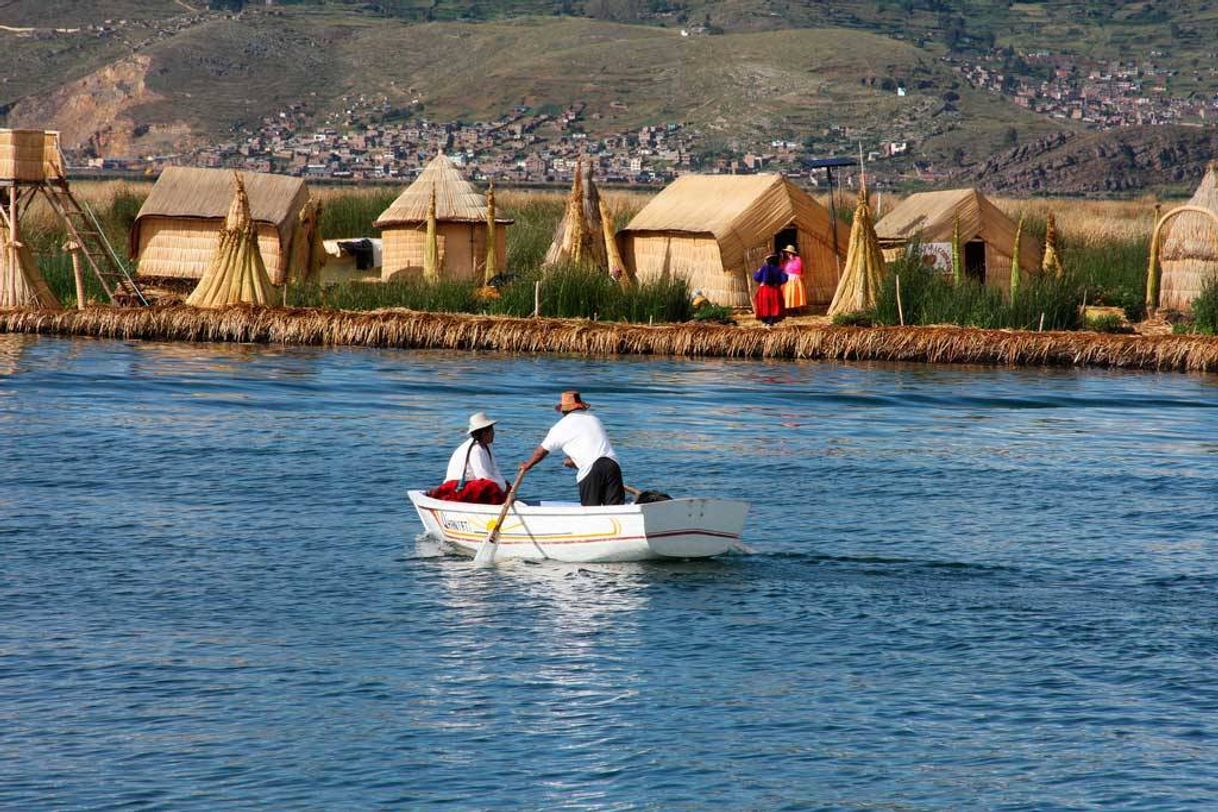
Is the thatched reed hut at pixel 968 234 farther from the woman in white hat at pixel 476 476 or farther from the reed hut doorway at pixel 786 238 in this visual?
the woman in white hat at pixel 476 476

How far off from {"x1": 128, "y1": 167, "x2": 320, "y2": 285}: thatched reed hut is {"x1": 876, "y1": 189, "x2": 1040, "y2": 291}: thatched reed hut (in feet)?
43.0

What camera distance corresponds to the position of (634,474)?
79.8ft

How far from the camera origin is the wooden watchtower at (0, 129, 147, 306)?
3866 cm

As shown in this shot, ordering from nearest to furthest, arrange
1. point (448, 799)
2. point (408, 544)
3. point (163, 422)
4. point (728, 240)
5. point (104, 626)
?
point (448, 799), point (104, 626), point (408, 544), point (163, 422), point (728, 240)

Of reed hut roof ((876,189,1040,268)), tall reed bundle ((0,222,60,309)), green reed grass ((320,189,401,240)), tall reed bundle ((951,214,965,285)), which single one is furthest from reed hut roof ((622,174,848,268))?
tall reed bundle ((0,222,60,309))

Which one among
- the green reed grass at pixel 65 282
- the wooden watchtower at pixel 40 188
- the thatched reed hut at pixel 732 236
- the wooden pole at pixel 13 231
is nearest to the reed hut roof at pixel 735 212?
the thatched reed hut at pixel 732 236

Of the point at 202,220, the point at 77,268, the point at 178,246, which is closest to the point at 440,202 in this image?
the point at 202,220

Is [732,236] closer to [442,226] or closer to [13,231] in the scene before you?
[442,226]

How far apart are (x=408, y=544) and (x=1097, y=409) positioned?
1469 centimetres

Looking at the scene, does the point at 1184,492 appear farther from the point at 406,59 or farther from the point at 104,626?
the point at 406,59

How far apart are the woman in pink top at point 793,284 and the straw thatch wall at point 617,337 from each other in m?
2.45

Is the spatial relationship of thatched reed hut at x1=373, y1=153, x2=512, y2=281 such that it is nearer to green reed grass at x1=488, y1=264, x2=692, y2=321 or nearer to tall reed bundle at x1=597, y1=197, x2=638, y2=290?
tall reed bundle at x1=597, y1=197, x2=638, y2=290

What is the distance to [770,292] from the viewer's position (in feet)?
124

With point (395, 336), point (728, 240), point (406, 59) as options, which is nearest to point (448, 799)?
point (395, 336)
